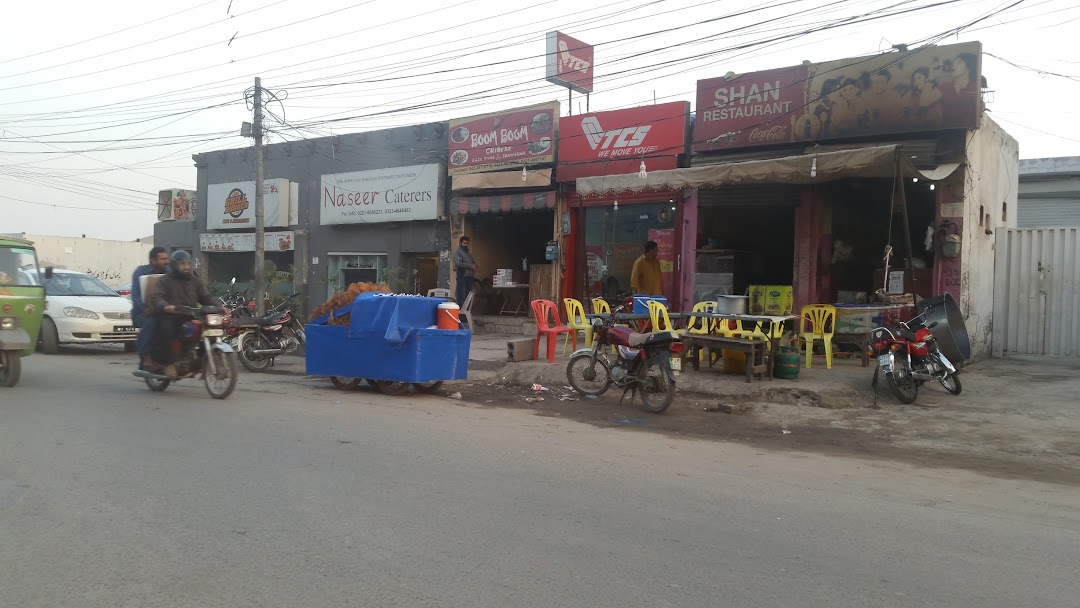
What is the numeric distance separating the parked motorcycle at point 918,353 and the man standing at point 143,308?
30.0ft

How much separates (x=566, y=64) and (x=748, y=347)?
517 inches

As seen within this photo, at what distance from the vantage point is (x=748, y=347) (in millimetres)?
10172

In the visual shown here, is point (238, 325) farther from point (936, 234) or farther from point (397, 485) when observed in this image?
point (936, 234)

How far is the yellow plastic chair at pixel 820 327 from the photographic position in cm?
1124

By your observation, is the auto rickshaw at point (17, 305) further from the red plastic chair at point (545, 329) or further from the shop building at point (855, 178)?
the shop building at point (855, 178)

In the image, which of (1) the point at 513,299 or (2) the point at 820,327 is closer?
(2) the point at 820,327

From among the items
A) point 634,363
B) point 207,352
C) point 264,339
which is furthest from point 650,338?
point 264,339

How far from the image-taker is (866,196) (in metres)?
15.7

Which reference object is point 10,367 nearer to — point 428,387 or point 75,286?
point 428,387

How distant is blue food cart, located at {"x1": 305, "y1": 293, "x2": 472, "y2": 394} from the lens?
32.5ft

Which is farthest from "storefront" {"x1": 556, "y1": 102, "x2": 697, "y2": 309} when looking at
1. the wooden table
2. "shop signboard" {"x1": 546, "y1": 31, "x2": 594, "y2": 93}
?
the wooden table

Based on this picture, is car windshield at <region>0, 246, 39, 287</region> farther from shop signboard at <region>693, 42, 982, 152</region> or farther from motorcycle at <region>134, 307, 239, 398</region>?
shop signboard at <region>693, 42, 982, 152</region>

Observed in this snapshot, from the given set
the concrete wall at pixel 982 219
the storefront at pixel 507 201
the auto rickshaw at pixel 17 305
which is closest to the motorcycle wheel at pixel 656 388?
the concrete wall at pixel 982 219

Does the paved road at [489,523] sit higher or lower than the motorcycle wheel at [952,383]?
lower
